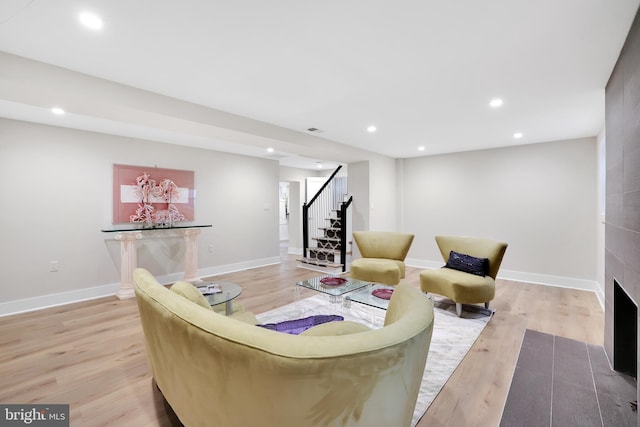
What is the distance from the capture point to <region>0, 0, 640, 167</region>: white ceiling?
5.34 feet

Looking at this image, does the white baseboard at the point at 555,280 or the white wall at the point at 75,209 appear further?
the white baseboard at the point at 555,280

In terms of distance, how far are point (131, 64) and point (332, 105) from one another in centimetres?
187

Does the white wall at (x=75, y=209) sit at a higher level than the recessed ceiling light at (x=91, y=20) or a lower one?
lower

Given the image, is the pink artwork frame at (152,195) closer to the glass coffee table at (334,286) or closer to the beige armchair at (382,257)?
the glass coffee table at (334,286)

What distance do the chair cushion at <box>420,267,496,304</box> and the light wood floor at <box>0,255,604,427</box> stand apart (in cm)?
32

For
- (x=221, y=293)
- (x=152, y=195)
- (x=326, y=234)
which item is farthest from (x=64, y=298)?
(x=326, y=234)

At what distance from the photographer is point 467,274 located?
3529 millimetres

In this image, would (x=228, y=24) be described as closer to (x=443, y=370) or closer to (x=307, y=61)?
(x=307, y=61)

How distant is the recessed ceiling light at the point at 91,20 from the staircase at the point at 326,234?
4.41 meters

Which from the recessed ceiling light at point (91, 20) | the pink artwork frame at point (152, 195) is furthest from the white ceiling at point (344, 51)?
the pink artwork frame at point (152, 195)

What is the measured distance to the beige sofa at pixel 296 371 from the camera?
923mm

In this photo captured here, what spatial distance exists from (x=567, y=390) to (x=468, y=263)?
172cm

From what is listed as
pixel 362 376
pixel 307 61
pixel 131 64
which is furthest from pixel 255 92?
pixel 362 376

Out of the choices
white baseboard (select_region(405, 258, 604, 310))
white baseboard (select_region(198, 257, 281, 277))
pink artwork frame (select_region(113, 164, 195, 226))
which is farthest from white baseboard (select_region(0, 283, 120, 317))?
white baseboard (select_region(405, 258, 604, 310))
